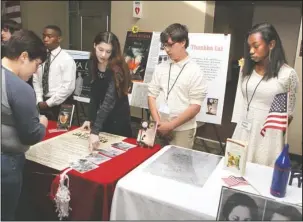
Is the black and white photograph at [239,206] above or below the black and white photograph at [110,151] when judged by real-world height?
above

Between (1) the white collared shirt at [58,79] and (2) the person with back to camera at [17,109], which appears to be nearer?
(2) the person with back to camera at [17,109]

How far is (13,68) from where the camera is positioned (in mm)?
1180

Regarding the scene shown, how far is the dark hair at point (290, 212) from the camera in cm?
87

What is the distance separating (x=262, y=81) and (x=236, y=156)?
53 centimetres

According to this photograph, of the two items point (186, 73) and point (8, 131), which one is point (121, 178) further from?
point (186, 73)

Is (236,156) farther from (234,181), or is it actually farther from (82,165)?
(82,165)

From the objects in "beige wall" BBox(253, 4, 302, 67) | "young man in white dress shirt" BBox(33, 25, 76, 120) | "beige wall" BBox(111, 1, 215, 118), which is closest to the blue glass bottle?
"young man in white dress shirt" BBox(33, 25, 76, 120)

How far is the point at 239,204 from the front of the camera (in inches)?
37.3

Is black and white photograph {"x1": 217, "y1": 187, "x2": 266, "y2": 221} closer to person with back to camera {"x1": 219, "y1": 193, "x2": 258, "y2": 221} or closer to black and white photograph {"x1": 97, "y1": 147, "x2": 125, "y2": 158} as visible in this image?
person with back to camera {"x1": 219, "y1": 193, "x2": 258, "y2": 221}

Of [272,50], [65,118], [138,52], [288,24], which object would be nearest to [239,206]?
[272,50]

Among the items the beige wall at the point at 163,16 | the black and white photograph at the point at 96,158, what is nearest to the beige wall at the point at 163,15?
the beige wall at the point at 163,16

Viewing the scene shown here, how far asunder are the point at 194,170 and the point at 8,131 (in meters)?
0.86

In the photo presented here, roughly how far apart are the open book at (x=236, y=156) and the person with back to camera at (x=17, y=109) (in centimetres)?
88

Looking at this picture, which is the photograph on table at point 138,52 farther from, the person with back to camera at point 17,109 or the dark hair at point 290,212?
the dark hair at point 290,212
